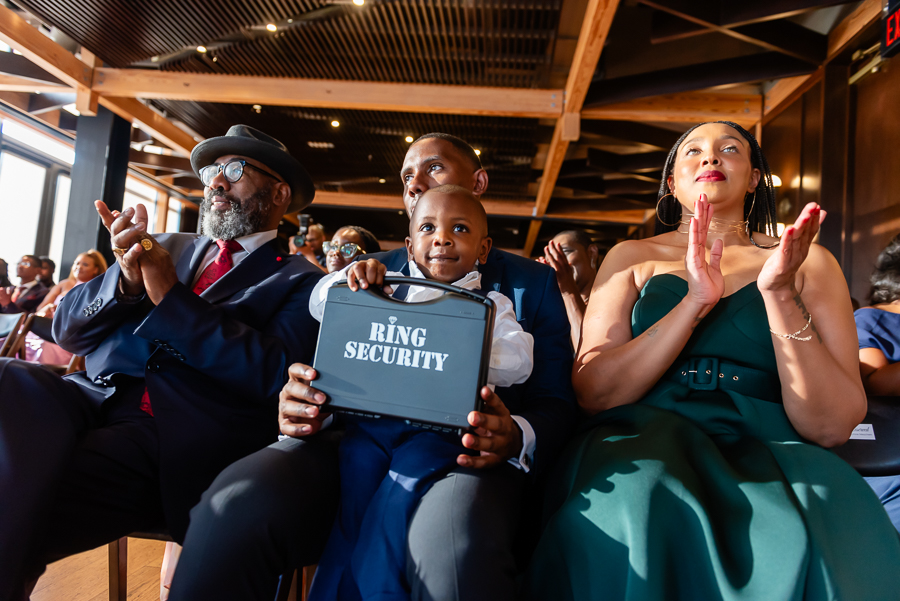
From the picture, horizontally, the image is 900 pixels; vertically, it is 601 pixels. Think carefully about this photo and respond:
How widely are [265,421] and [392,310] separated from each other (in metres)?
0.72

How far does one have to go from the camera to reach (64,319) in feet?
5.33

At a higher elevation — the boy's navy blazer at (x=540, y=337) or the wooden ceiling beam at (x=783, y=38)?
the wooden ceiling beam at (x=783, y=38)

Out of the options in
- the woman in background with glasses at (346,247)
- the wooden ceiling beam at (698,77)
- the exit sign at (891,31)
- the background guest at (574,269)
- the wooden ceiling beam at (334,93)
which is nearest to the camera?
the background guest at (574,269)

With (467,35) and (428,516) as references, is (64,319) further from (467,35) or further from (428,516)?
(467,35)

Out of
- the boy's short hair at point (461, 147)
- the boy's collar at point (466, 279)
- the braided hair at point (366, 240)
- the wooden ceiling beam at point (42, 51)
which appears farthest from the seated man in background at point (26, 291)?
the boy's collar at point (466, 279)

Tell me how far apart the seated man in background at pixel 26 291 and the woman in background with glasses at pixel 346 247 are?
411cm

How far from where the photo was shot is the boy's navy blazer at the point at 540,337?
56.5 inches

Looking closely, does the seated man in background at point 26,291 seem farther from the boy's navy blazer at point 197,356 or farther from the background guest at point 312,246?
the boy's navy blazer at point 197,356

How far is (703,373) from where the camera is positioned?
1.46 m

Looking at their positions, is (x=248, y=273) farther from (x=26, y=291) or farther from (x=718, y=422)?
(x=26, y=291)

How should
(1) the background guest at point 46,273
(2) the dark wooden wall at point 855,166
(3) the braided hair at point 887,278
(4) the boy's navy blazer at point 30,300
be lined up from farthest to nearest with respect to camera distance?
(1) the background guest at point 46,273
(4) the boy's navy blazer at point 30,300
(2) the dark wooden wall at point 855,166
(3) the braided hair at point 887,278

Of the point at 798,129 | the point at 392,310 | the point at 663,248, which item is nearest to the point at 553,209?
the point at 798,129

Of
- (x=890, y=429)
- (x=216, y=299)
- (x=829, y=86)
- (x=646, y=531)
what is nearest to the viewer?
(x=646, y=531)

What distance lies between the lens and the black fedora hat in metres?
2.04
